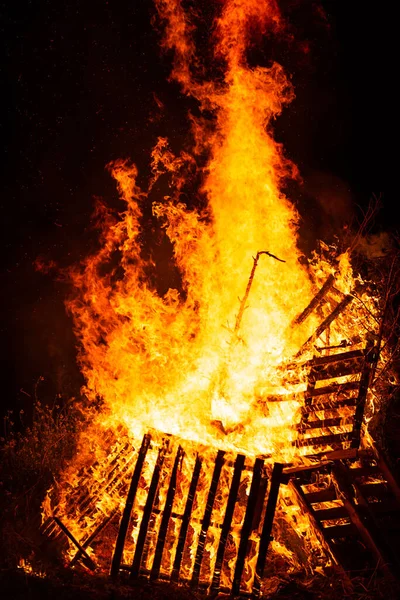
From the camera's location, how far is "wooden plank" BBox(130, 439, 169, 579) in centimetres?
547

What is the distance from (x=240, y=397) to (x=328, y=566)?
2.94m

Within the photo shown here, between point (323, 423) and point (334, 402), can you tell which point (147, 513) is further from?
point (334, 402)

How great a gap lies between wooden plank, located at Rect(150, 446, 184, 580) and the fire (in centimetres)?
25

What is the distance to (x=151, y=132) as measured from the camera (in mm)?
12430

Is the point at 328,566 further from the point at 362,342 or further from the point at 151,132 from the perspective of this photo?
the point at 151,132

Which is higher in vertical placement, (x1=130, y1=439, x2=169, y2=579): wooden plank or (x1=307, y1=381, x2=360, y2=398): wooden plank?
(x1=307, y1=381, x2=360, y2=398): wooden plank

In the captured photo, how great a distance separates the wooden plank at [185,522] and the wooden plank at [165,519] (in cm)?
17

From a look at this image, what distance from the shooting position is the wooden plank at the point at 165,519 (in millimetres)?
5438

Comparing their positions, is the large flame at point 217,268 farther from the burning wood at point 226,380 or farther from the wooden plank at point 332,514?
the wooden plank at point 332,514

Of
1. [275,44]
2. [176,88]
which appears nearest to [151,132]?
[176,88]

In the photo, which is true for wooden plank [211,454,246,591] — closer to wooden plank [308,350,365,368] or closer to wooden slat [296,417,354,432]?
wooden slat [296,417,354,432]

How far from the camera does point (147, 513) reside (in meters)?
5.73

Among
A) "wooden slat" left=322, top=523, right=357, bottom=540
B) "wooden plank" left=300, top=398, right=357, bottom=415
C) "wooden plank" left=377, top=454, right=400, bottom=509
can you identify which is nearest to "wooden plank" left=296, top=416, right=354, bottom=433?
"wooden plank" left=300, top=398, right=357, bottom=415

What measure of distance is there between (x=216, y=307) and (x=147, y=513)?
17.0ft
